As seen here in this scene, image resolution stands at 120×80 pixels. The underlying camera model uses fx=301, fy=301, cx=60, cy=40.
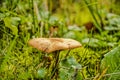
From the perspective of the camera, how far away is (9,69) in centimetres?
128

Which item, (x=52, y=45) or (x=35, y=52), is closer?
(x=52, y=45)

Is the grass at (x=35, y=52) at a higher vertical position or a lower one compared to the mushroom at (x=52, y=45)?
lower

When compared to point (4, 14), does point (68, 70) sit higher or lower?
lower

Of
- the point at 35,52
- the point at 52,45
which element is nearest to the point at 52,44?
the point at 52,45

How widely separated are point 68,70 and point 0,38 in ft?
1.52

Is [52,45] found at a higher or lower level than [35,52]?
higher

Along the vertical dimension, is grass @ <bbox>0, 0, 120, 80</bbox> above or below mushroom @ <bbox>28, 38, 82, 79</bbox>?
below

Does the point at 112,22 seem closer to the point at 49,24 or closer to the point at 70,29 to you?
the point at 70,29

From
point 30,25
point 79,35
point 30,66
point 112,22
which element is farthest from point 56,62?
point 112,22

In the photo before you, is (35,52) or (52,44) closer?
(52,44)

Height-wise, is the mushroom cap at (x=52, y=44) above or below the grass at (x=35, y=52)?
above

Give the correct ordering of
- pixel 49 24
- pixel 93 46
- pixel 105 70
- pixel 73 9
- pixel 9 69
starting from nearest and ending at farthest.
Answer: pixel 105 70 < pixel 9 69 < pixel 93 46 < pixel 49 24 < pixel 73 9

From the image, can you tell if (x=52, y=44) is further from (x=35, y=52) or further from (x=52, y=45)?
(x=35, y=52)

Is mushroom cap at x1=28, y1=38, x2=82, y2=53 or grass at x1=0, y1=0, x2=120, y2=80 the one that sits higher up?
mushroom cap at x1=28, y1=38, x2=82, y2=53
